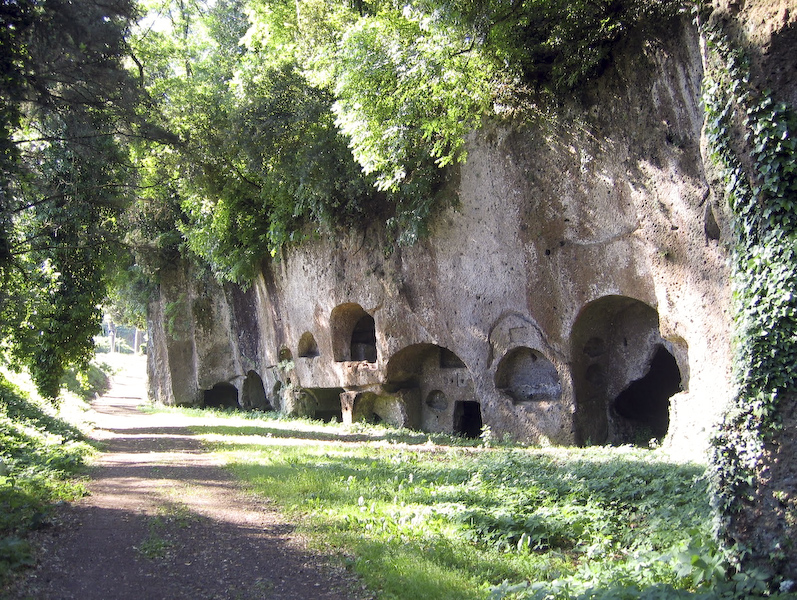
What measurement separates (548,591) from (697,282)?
668cm

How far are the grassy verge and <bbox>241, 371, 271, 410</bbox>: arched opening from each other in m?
10.4

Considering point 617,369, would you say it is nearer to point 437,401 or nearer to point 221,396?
point 437,401

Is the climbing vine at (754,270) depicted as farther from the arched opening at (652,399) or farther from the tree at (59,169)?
the arched opening at (652,399)

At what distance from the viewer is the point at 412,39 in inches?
474

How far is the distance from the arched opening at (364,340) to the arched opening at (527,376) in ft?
18.6

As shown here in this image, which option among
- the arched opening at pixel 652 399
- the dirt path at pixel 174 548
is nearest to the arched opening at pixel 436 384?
the arched opening at pixel 652 399

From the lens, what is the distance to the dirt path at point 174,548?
5.56 meters

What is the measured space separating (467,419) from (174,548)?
36.9 feet

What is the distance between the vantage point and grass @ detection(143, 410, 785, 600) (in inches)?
194

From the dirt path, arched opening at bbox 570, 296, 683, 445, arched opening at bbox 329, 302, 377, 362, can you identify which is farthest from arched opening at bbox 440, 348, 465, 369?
the dirt path

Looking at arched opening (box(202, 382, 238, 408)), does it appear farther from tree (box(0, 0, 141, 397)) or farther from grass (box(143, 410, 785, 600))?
grass (box(143, 410, 785, 600))

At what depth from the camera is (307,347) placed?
20.5 m

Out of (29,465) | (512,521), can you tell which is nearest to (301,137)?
(29,465)

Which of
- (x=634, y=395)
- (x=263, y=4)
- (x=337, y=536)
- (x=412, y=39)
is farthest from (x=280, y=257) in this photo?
(x=337, y=536)
